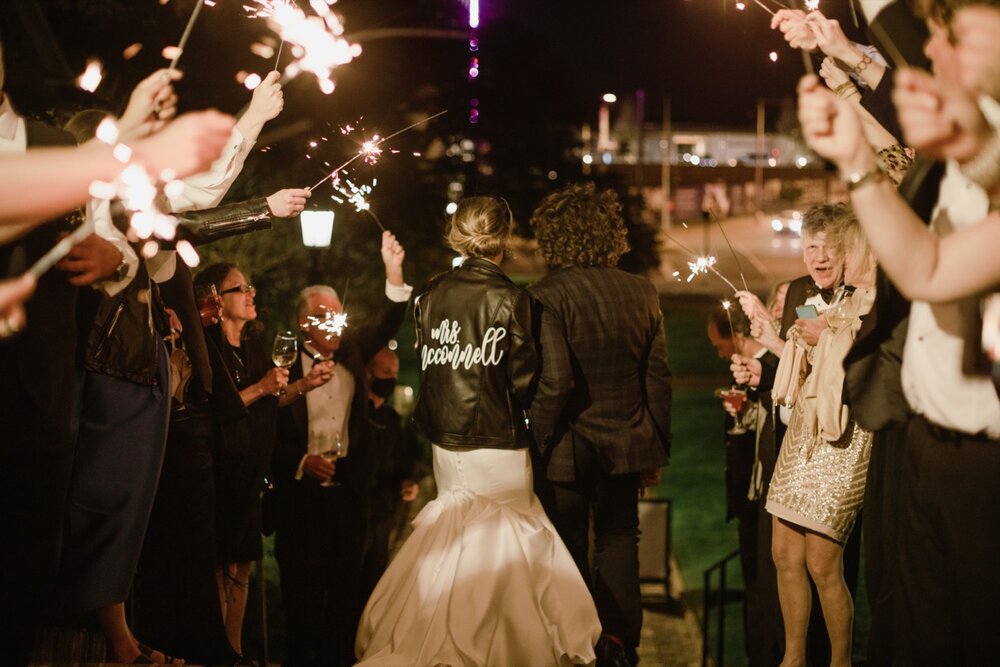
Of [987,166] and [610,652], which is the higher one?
[987,166]

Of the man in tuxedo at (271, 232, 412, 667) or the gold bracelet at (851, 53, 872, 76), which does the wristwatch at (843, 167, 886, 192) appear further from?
the man in tuxedo at (271, 232, 412, 667)

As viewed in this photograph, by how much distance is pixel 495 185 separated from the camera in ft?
43.4

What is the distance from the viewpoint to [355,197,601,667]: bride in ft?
12.7

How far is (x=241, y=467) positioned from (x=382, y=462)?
4.48 feet

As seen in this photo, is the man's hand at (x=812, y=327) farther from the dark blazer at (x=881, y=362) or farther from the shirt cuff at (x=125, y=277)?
the shirt cuff at (x=125, y=277)

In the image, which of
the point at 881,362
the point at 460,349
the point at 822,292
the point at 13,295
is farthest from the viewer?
the point at 822,292

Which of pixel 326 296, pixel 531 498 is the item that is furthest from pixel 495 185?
pixel 531 498

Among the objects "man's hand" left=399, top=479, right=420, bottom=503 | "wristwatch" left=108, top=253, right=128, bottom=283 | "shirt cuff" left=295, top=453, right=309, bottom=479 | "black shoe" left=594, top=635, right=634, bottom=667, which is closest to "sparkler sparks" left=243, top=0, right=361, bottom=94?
"wristwatch" left=108, top=253, right=128, bottom=283

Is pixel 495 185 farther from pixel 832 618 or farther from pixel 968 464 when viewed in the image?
pixel 968 464

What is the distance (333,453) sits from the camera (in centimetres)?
486

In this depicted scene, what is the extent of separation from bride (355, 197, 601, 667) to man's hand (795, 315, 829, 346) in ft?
3.82

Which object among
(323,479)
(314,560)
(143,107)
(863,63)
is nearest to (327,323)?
(323,479)

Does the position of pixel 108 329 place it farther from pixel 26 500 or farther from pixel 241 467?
pixel 241 467

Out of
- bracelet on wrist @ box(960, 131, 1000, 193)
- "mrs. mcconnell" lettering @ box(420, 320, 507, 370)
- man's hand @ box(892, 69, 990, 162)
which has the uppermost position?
man's hand @ box(892, 69, 990, 162)
